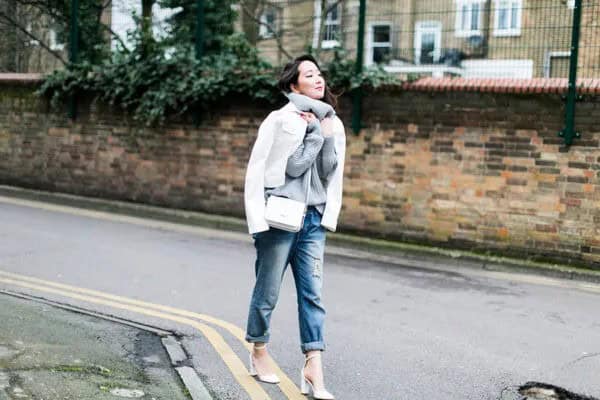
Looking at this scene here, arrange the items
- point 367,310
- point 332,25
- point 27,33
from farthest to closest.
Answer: point 27,33
point 332,25
point 367,310

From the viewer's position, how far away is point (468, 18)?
1141 centimetres

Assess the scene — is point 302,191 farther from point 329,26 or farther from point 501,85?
point 329,26

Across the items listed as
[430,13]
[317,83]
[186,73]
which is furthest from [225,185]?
[317,83]

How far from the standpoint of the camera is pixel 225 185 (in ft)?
42.7

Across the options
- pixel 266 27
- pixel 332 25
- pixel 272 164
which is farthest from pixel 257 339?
pixel 266 27

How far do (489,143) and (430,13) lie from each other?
2.12m

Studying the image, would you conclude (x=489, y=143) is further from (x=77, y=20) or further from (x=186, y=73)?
(x=77, y=20)

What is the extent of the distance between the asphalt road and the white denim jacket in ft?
3.46

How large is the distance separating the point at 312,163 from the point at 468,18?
290 inches

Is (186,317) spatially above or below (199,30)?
below

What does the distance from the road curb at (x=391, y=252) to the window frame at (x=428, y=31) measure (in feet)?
8.58

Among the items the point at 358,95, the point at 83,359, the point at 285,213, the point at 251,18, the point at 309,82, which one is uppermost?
the point at 251,18

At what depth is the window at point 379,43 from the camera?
463 inches

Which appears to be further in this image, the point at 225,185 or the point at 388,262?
the point at 225,185
